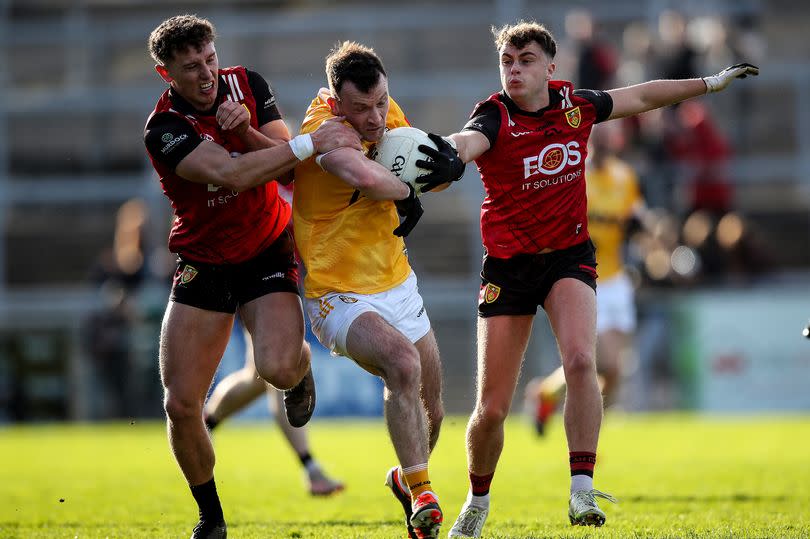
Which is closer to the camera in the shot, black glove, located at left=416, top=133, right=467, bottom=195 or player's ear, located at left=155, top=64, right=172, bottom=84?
black glove, located at left=416, top=133, right=467, bottom=195

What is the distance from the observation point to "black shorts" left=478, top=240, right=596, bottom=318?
285 inches

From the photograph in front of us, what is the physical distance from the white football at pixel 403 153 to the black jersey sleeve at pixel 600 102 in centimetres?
107

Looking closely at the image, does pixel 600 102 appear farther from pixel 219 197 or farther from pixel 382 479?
pixel 382 479

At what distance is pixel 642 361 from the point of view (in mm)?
16703

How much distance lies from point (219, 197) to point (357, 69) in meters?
1.04

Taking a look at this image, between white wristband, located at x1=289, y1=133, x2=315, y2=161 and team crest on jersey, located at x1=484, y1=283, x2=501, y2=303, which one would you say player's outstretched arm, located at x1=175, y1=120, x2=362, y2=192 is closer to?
white wristband, located at x1=289, y1=133, x2=315, y2=161

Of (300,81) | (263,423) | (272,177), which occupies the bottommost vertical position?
(263,423)

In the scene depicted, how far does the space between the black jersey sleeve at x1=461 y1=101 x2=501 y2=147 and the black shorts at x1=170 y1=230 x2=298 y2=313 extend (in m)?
1.26

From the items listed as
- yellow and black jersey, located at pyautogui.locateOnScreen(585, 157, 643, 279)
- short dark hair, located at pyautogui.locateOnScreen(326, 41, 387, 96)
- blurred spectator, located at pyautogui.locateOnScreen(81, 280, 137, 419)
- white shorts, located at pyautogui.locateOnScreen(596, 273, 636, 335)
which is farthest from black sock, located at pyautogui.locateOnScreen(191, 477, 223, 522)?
blurred spectator, located at pyautogui.locateOnScreen(81, 280, 137, 419)

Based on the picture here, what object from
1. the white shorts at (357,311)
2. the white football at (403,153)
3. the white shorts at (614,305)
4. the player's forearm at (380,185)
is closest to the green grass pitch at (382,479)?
the white shorts at (357,311)

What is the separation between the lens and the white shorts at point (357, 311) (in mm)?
6762

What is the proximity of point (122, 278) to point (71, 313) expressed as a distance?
3.82ft

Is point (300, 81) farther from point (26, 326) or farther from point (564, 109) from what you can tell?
point (564, 109)

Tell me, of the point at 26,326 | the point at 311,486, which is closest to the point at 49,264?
the point at 26,326
